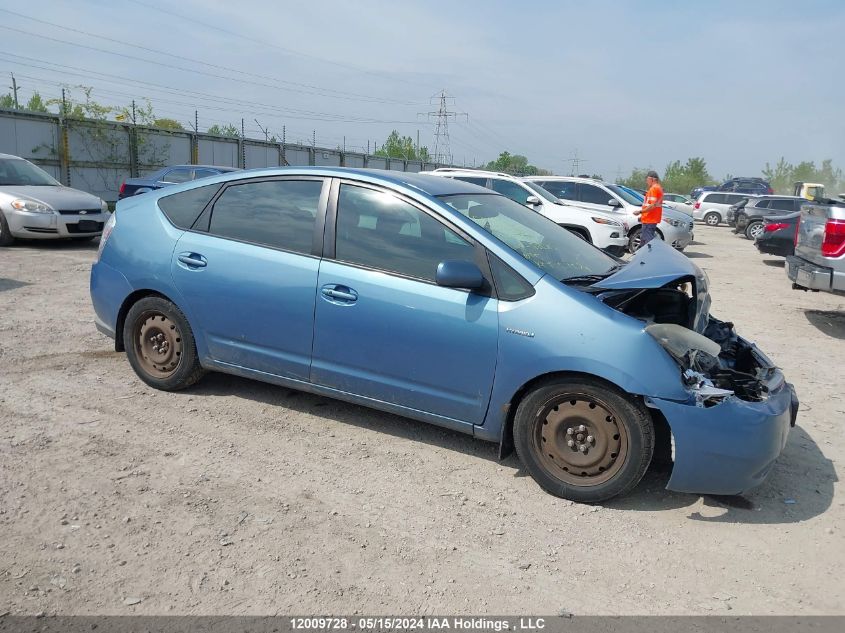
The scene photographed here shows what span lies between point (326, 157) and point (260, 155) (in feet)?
19.5

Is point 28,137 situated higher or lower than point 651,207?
higher

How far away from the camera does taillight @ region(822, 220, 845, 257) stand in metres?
7.42

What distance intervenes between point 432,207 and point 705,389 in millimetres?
1808

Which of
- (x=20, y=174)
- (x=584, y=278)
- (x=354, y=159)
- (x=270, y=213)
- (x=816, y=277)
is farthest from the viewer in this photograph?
(x=354, y=159)

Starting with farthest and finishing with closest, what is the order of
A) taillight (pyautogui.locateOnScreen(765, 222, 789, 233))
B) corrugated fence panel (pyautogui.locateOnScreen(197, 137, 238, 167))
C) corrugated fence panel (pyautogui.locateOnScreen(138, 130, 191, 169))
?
1. corrugated fence panel (pyautogui.locateOnScreen(197, 137, 238, 167))
2. corrugated fence panel (pyautogui.locateOnScreen(138, 130, 191, 169))
3. taillight (pyautogui.locateOnScreen(765, 222, 789, 233))

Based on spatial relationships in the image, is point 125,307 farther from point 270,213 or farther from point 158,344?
point 270,213

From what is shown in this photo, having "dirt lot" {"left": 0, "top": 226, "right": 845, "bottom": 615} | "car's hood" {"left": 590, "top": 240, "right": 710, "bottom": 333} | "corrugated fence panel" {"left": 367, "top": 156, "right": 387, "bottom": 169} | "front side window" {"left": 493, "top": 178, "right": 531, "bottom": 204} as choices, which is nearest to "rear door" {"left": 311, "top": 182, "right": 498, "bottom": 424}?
"dirt lot" {"left": 0, "top": 226, "right": 845, "bottom": 615}

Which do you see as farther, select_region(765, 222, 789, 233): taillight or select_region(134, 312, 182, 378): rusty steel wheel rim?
select_region(765, 222, 789, 233): taillight

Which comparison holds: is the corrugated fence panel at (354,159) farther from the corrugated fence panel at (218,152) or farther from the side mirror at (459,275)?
the side mirror at (459,275)

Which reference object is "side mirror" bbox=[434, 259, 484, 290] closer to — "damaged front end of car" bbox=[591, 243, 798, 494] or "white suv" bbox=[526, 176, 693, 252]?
"damaged front end of car" bbox=[591, 243, 798, 494]

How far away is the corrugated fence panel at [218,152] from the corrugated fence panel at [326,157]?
6.63 meters

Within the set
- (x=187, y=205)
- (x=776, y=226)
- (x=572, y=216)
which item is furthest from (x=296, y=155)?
(x=187, y=205)

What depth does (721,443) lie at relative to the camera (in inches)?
134

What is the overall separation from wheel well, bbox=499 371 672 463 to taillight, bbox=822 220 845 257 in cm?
495
